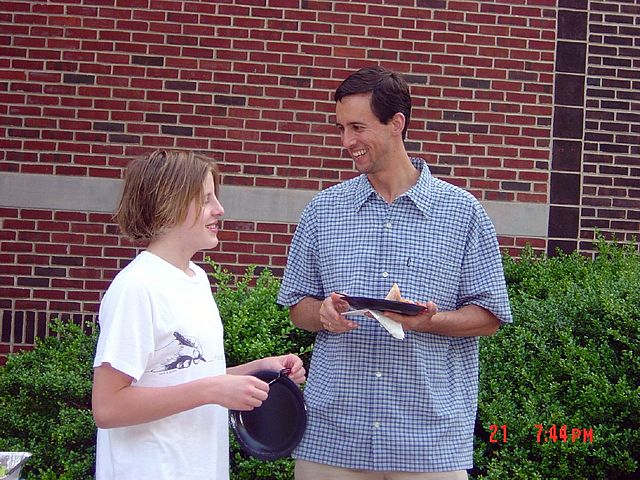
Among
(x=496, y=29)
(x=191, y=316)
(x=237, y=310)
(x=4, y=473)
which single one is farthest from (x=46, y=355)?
(x=496, y=29)

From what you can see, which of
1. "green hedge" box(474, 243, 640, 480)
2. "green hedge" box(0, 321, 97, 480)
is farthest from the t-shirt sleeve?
"green hedge" box(474, 243, 640, 480)

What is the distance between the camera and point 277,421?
2.86 m

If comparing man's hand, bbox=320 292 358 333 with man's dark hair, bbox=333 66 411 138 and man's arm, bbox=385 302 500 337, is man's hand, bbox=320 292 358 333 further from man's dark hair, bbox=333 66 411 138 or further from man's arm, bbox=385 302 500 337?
man's dark hair, bbox=333 66 411 138

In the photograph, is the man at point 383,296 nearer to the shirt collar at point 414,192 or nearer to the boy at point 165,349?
the shirt collar at point 414,192

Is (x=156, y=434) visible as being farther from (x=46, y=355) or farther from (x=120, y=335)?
(x=46, y=355)

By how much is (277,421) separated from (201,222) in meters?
0.69

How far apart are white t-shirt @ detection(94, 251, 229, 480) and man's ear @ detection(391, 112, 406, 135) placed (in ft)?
2.94

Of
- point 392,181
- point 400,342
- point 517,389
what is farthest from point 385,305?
point 517,389

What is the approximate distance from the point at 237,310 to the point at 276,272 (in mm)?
1614

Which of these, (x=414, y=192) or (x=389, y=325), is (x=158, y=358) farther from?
(x=414, y=192)

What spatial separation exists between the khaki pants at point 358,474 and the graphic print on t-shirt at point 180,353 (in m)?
0.60

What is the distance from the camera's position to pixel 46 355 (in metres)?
5.15

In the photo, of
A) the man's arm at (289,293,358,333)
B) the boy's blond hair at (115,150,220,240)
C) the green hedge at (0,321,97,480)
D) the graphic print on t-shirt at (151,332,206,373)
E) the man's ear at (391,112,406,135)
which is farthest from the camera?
the green hedge at (0,321,97,480)
